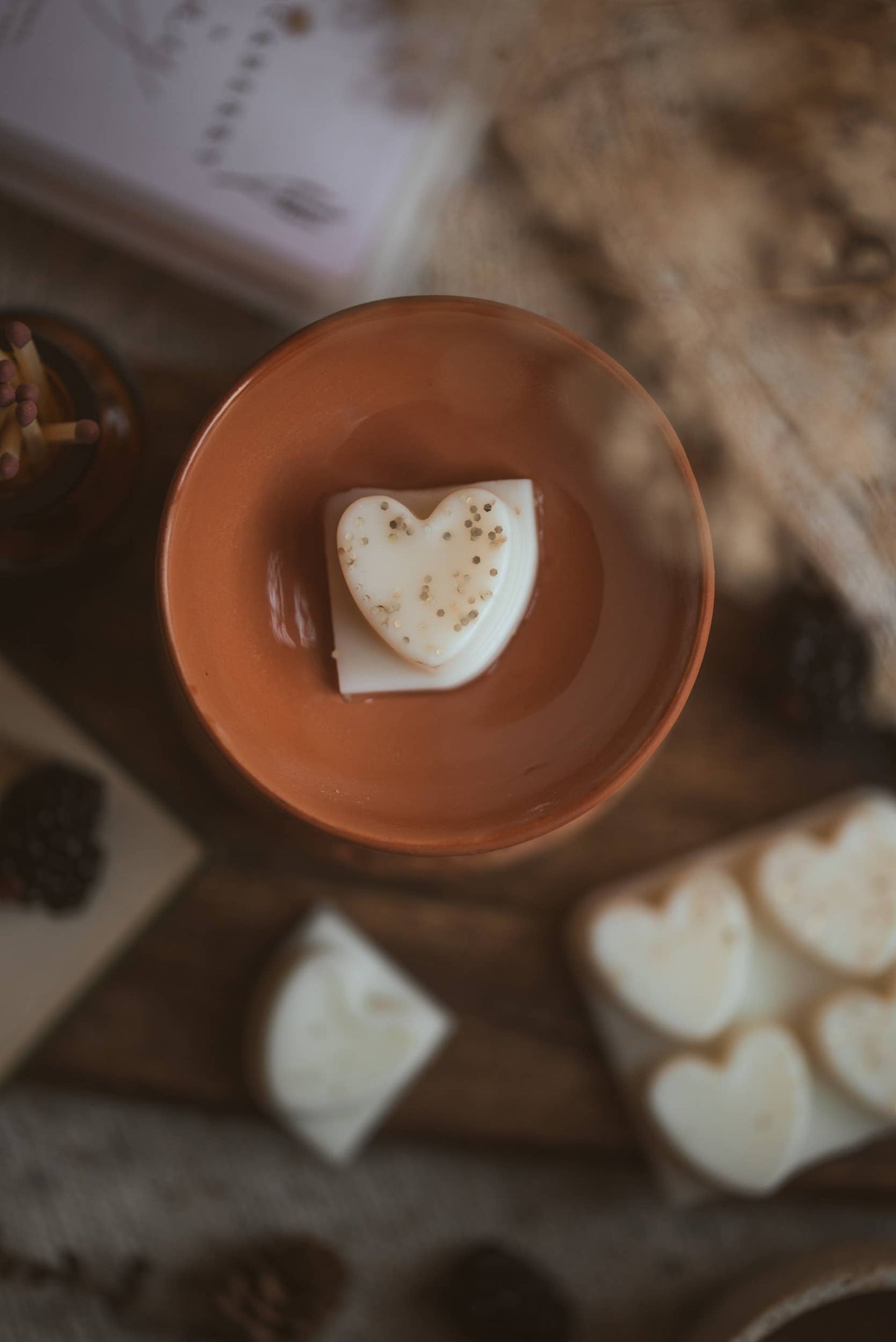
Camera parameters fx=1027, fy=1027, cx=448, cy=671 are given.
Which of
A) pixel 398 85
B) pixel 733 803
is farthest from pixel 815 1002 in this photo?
pixel 398 85

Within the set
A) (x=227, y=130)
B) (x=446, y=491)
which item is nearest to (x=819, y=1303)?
(x=446, y=491)

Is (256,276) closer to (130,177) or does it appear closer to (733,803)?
(130,177)

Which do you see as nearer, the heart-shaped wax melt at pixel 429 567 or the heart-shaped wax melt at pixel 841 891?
the heart-shaped wax melt at pixel 429 567

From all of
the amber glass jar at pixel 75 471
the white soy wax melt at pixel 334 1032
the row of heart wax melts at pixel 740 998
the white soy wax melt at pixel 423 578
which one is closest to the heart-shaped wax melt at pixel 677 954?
the row of heart wax melts at pixel 740 998

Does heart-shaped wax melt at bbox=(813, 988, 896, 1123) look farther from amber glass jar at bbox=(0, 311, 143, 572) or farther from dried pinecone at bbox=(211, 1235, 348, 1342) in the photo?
amber glass jar at bbox=(0, 311, 143, 572)

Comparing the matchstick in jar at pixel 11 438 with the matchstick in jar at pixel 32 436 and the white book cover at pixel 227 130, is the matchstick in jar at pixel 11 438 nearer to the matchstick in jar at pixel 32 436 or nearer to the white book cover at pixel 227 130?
the matchstick in jar at pixel 32 436

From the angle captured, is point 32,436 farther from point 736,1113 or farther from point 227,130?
point 736,1113

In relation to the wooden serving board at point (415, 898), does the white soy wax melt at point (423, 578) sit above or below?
above
